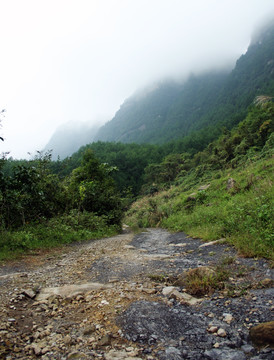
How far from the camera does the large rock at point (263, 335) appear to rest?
2098 mm

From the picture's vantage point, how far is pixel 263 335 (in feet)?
Result: 7.04

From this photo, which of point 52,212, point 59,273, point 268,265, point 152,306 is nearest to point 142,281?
point 152,306

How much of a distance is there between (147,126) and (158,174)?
132 meters

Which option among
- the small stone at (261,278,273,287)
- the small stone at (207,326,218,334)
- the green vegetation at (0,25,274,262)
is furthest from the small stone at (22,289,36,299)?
the small stone at (261,278,273,287)

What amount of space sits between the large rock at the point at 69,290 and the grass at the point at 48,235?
3.41m

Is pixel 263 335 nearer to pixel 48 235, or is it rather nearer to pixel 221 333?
pixel 221 333

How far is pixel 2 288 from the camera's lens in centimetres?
392

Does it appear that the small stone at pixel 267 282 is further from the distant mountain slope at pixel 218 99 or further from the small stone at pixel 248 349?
the distant mountain slope at pixel 218 99

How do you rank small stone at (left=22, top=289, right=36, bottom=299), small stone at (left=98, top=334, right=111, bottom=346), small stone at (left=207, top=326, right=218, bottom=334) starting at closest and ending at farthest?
small stone at (left=98, top=334, right=111, bottom=346), small stone at (left=207, top=326, right=218, bottom=334), small stone at (left=22, top=289, right=36, bottom=299)

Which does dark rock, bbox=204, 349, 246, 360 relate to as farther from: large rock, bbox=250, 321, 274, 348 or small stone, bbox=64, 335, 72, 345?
small stone, bbox=64, 335, 72, 345

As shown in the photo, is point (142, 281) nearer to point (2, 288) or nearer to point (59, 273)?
point (59, 273)

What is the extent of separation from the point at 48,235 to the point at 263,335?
877 centimetres

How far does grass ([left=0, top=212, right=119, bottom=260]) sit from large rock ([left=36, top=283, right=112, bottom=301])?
341 cm

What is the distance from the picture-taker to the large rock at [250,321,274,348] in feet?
6.88
